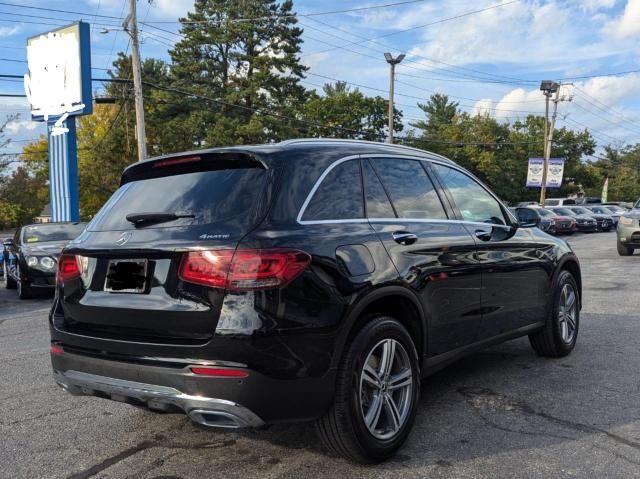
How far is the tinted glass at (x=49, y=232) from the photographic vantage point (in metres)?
12.3

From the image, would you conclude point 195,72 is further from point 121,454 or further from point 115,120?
point 121,454

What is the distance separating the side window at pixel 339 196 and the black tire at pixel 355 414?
2.07 feet

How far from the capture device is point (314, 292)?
3.10 metres

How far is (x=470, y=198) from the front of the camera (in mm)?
4812

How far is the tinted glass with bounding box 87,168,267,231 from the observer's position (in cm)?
325

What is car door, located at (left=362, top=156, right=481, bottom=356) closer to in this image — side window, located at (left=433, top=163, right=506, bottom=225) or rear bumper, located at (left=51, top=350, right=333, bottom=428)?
side window, located at (left=433, top=163, right=506, bottom=225)

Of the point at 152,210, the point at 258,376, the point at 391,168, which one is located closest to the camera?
the point at 258,376

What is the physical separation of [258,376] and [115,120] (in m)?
46.5

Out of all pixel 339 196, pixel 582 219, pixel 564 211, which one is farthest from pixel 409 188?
pixel 582 219

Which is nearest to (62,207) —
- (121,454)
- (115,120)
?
(121,454)

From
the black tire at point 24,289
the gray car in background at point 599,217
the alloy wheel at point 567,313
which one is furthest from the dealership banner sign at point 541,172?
the alloy wheel at point 567,313

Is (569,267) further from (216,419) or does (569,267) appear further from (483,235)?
(216,419)

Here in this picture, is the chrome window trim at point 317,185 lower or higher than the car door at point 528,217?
higher

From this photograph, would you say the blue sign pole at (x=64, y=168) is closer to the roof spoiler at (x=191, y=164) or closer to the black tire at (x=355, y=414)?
the roof spoiler at (x=191, y=164)
